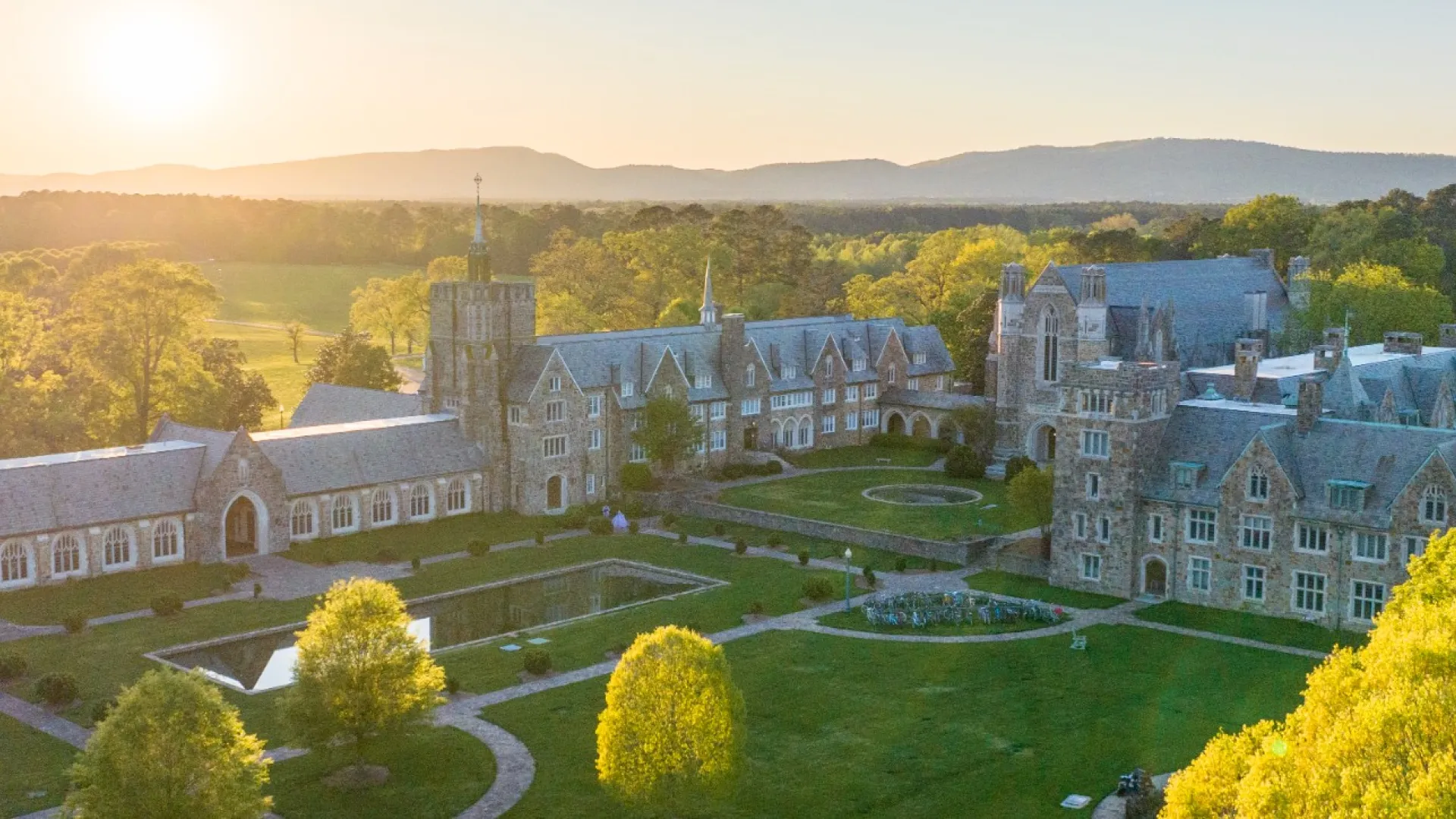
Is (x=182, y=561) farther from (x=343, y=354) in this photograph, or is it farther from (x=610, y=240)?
(x=610, y=240)

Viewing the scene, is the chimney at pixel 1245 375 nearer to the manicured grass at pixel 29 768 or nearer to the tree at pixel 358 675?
the tree at pixel 358 675

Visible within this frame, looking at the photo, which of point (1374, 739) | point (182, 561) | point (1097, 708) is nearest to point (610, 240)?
point (182, 561)

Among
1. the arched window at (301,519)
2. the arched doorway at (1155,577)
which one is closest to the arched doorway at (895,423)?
the arched doorway at (1155,577)

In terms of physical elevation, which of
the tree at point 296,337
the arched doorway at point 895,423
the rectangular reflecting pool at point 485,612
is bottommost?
the rectangular reflecting pool at point 485,612

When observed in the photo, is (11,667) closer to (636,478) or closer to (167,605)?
(167,605)

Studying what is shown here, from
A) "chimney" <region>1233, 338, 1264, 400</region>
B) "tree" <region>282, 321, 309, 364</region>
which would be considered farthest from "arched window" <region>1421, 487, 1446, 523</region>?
"tree" <region>282, 321, 309, 364</region>

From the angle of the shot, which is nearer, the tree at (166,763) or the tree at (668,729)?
the tree at (166,763)

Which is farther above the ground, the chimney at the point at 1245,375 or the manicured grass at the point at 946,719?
the chimney at the point at 1245,375

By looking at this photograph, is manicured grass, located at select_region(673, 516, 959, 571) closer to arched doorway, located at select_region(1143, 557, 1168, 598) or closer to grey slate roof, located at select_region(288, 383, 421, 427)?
arched doorway, located at select_region(1143, 557, 1168, 598)
